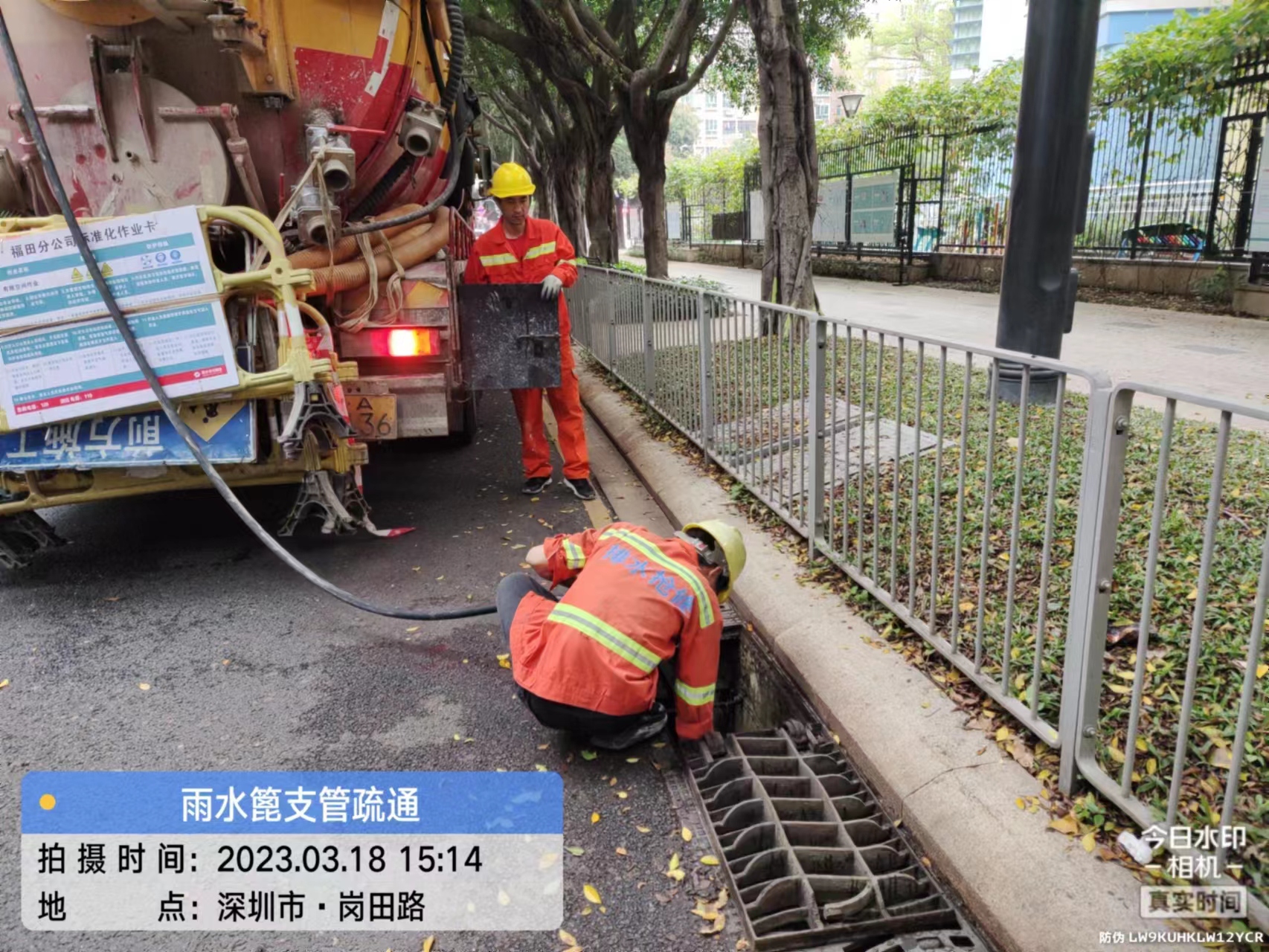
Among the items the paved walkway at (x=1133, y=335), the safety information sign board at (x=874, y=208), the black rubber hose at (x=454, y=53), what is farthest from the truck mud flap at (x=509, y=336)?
the safety information sign board at (x=874, y=208)

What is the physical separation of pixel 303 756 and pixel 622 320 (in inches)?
227

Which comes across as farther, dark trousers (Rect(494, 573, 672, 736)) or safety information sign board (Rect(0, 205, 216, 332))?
safety information sign board (Rect(0, 205, 216, 332))

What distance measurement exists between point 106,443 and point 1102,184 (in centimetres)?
1269

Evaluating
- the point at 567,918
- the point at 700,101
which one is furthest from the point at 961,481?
the point at 700,101

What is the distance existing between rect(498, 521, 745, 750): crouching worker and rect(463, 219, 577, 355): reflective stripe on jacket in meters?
2.81

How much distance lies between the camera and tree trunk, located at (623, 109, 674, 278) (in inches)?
509

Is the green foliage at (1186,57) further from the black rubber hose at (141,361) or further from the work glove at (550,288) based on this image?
the black rubber hose at (141,361)

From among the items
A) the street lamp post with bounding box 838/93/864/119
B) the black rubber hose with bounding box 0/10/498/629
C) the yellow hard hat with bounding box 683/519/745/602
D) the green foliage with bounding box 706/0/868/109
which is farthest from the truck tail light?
the street lamp post with bounding box 838/93/864/119

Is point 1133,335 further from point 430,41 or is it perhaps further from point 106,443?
point 106,443

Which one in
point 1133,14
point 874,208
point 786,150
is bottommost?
point 874,208

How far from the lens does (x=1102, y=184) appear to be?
40.4ft

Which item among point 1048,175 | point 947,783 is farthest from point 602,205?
point 947,783

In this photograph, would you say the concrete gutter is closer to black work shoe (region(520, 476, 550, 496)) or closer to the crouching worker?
the crouching worker

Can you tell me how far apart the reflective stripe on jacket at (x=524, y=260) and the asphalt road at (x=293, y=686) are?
149 cm
